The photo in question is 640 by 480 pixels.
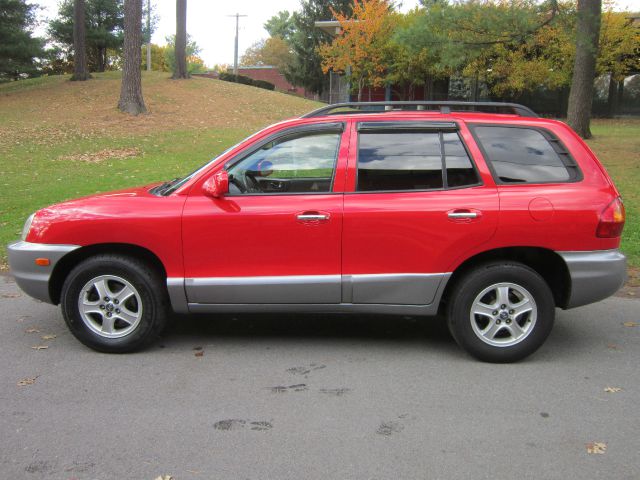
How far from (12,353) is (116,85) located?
957 inches

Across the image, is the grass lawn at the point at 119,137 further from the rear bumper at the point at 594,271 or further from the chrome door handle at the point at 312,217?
the chrome door handle at the point at 312,217

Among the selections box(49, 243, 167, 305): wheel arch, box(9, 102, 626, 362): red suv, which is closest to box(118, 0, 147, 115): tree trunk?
box(9, 102, 626, 362): red suv

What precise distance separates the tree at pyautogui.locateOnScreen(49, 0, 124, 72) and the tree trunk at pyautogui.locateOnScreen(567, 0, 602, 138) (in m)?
34.3

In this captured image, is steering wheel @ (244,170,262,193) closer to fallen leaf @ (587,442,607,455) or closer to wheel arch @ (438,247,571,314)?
wheel arch @ (438,247,571,314)

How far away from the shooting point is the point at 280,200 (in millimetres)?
4379

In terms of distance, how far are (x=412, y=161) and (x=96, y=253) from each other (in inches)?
100

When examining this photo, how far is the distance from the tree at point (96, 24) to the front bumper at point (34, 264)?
4050 centimetres

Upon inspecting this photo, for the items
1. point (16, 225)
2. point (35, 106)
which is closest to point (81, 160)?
point (16, 225)

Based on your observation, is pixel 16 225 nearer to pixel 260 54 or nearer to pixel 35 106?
pixel 35 106

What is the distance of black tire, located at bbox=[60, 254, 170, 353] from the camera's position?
4.43 meters

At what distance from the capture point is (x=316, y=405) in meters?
3.75

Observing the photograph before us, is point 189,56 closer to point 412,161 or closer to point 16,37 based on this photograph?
point 16,37

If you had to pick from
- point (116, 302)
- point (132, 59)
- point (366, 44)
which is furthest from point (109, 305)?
point (366, 44)

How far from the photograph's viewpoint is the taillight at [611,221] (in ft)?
13.9
